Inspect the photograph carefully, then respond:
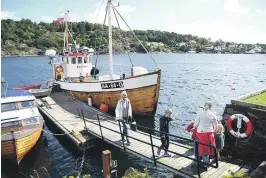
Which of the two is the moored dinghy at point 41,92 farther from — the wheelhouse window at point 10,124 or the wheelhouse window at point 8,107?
the wheelhouse window at point 10,124

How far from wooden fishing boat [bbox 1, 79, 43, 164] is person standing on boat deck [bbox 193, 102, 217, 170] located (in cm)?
818

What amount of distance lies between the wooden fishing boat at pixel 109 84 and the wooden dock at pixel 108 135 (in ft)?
3.98

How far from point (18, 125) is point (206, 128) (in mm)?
9746

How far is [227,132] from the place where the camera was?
12.7 metres

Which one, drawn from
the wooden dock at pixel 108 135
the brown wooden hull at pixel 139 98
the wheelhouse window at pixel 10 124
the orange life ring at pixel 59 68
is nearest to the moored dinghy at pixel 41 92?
the wooden dock at pixel 108 135

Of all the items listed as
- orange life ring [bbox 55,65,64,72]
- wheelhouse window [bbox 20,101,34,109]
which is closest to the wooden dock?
wheelhouse window [bbox 20,101,34,109]

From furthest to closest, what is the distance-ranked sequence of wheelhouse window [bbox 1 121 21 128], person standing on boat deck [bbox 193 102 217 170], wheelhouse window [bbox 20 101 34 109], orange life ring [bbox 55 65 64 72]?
1. orange life ring [bbox 55 65 64 72]
2. wheelhouse window [bbox 20 101 34 109]
3. wheelhouse window [bbox 1 121 21 128]
4. person standing on boat deck [bbox 193 102 217 170]

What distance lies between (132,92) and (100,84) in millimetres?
2711

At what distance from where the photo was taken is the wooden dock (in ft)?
A: 28.9

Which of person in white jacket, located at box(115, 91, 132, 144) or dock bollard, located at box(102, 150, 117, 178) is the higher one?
person in white jacket, located at box(115, 91, 132, 144)

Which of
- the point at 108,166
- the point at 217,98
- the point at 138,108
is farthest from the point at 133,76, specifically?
the point at 217,98

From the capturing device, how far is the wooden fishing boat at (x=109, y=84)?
726 inches

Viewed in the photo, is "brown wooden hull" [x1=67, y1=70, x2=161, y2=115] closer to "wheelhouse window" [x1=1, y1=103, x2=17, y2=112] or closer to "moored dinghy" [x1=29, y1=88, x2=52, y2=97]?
"moored dinghy" [x1=29, y1=88, x2=52, y2=97]

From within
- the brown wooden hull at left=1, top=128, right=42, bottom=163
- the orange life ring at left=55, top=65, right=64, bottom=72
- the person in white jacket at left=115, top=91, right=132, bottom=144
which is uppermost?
the orange life ring at left=55, top=65, right=64, bottom=72
